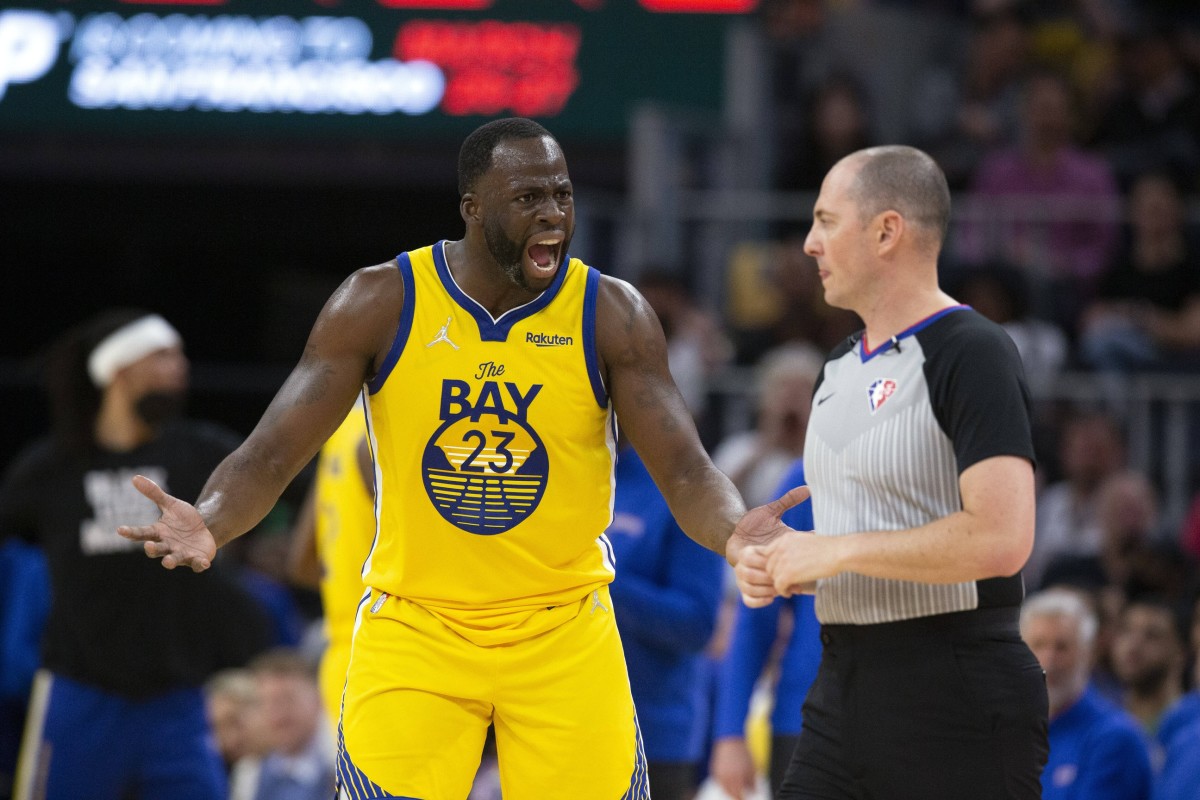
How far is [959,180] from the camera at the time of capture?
11.4 metres

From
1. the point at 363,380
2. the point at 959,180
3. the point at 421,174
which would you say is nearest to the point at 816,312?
the point at 959,180

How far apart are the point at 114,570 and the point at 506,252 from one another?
308 cm

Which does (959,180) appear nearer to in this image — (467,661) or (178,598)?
(178,598)

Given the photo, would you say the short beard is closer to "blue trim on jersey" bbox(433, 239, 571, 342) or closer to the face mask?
"blue trim on jersey" bbox(433, 239, 571, 342)

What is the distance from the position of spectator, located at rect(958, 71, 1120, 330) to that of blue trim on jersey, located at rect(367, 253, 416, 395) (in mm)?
6681

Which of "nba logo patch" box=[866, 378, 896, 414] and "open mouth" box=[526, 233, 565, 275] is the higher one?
"open mouth" box=[526, 233, 565, 275]

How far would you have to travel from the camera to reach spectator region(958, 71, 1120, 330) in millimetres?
10672

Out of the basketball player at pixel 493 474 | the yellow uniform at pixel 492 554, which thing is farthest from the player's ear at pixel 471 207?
the yellow uniform at pixel 492 554

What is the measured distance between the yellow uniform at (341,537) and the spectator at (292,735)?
6.70 ft

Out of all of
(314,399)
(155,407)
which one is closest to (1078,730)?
(314,399)

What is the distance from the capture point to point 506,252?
433 cm

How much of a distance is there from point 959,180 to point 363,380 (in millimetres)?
7712

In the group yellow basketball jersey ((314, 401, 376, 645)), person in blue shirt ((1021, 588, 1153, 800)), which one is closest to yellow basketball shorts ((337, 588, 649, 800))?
yellow basketball jersey ((314, 401, 376, 645))

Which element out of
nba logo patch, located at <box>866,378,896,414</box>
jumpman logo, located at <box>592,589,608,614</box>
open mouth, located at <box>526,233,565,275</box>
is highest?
open mouth, located at <box>526,233,565,275</box>
